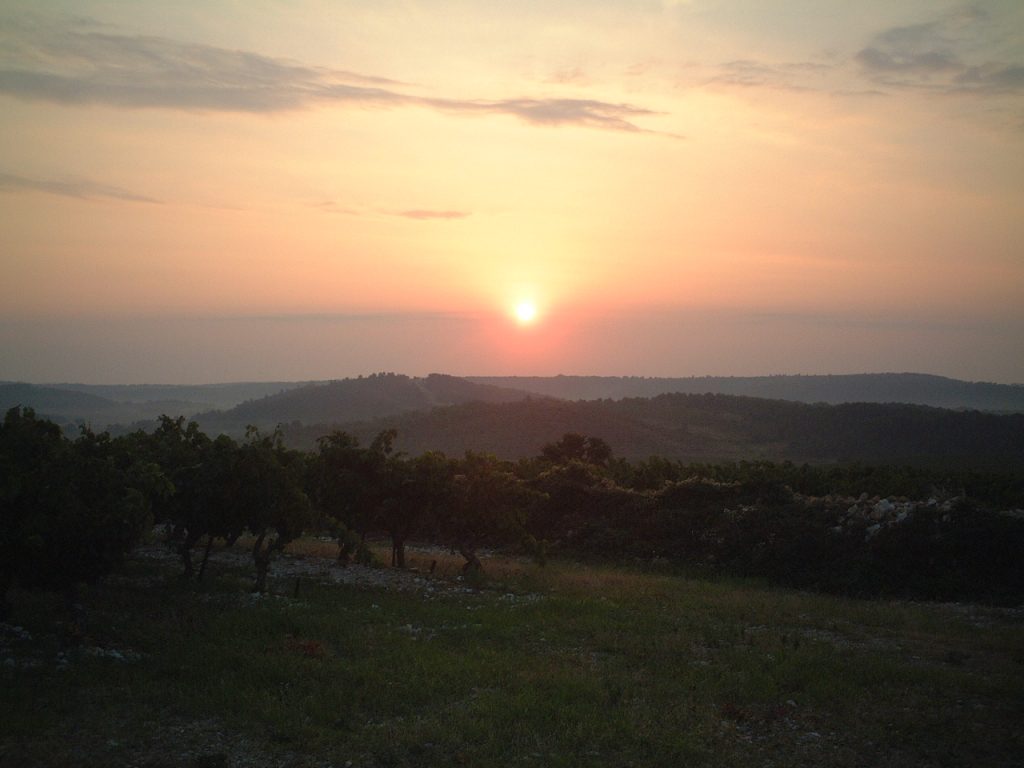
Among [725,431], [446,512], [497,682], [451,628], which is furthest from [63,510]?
[725,431]

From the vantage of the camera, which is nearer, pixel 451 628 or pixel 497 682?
pixel 497 682

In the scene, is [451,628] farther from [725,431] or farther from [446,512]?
[725,431]

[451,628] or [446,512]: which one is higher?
[446,512]

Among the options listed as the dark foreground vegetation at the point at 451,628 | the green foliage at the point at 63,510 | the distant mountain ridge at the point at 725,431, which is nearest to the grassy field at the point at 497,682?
the dark foreground vegetation at the point at 451,628

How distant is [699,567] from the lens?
35594 mm

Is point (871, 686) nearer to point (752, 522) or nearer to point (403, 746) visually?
point (403, 746)

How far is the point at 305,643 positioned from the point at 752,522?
24225 millimetres

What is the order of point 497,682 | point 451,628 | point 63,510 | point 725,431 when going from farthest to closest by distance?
point 725,431
point 451,628
point 63,510
point 497,682

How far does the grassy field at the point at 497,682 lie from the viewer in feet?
43.1

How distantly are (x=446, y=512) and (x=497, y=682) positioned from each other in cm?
1696

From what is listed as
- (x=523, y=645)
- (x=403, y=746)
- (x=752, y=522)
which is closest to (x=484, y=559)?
(x=752, y=522)

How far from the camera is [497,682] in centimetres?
1658

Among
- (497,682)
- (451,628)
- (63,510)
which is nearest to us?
(497,682)

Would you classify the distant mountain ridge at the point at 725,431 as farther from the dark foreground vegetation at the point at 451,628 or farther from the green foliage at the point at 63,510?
the green foliage at the point at 63,510
